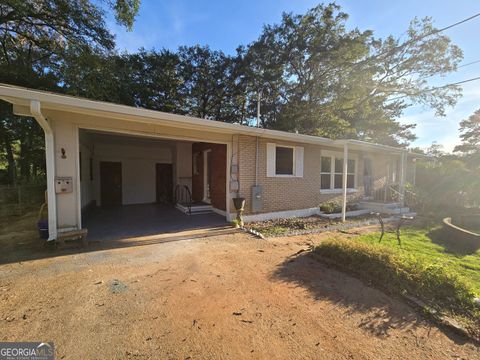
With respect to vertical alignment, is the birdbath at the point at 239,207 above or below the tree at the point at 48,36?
below

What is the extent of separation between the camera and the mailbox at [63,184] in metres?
5.02

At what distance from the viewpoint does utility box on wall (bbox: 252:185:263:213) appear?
7.57m

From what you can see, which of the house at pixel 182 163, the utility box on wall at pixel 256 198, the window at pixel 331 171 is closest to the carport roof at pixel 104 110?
the house at pixel 182 163

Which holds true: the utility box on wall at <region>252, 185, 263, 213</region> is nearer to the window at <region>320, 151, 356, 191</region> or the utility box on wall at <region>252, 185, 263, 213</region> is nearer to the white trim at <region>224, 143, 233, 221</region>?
the white trim at <region>224, 143, 233, 221</region>

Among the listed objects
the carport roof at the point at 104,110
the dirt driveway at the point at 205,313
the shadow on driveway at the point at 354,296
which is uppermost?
the carport roof at the point at 104,110

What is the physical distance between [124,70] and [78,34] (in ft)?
11.9

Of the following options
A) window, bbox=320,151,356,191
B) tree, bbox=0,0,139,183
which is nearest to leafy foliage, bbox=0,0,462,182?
tree, bbox=0,0,139,183

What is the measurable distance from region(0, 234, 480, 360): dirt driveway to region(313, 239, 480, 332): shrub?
29 cm

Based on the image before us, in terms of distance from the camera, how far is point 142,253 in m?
4.60

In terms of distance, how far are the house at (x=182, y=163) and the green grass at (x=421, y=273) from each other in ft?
11.9

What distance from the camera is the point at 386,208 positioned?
407 inches

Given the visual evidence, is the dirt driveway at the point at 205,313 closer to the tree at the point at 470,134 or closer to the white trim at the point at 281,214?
the white trim at the point at 281,214

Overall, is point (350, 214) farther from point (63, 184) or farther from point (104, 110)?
point (63, 184)

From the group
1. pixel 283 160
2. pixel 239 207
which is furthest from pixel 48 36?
pixel 283 160
